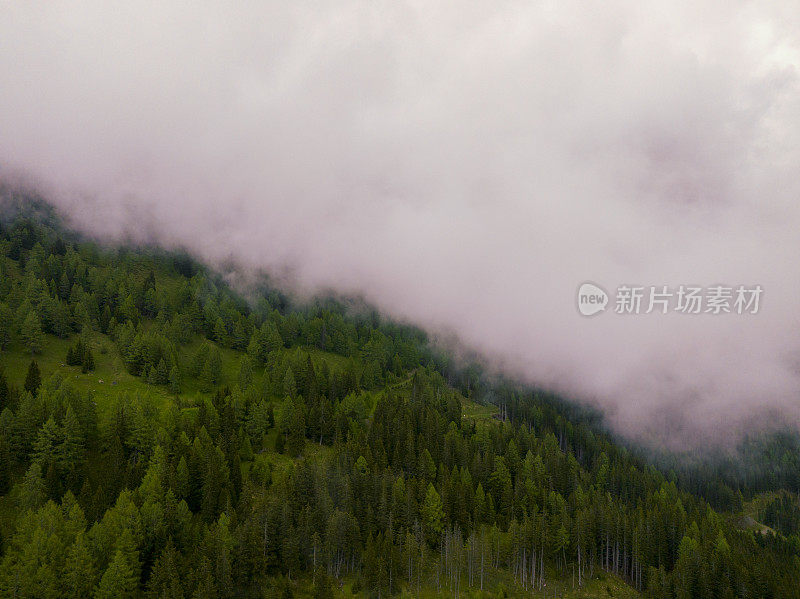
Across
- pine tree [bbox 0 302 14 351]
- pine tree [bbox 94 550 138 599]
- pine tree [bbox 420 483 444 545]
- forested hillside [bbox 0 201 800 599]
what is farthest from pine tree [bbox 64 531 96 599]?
pine tree [bbox 0 302 14 351]

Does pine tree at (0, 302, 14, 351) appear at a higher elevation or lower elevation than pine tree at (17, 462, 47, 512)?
higher

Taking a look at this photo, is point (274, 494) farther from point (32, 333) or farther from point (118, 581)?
point (32, 333)

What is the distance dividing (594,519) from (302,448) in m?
73.6

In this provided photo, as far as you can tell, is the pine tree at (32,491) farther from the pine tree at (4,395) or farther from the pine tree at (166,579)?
the pine tree at (166,579)

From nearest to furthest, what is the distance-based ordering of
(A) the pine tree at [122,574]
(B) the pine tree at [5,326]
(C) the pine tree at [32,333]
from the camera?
(A) the pine tree at [122,574] < (B) the pine tree at [5,326] < (C) the pine tree at [32,333]

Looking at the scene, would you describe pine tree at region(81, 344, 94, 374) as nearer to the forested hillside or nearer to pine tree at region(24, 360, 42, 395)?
the forested hillside

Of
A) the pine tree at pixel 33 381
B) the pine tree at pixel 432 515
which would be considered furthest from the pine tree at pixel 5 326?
the pine tree at pixel 432 515

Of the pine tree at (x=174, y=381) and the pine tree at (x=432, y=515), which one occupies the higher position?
the pine tree at (x=174, y=381)

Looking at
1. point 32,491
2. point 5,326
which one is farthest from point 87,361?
point 32,491

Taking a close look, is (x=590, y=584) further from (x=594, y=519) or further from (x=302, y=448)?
(x=302, y=448)

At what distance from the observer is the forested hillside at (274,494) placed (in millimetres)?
68688

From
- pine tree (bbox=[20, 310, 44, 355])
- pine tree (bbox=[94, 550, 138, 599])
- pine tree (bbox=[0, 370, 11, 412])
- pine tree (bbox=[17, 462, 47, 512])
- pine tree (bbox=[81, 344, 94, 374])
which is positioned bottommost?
pine tree (bbox=[94, 550, 138, 599])

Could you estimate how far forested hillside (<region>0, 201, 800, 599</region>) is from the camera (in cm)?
6869

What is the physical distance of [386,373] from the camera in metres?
198
